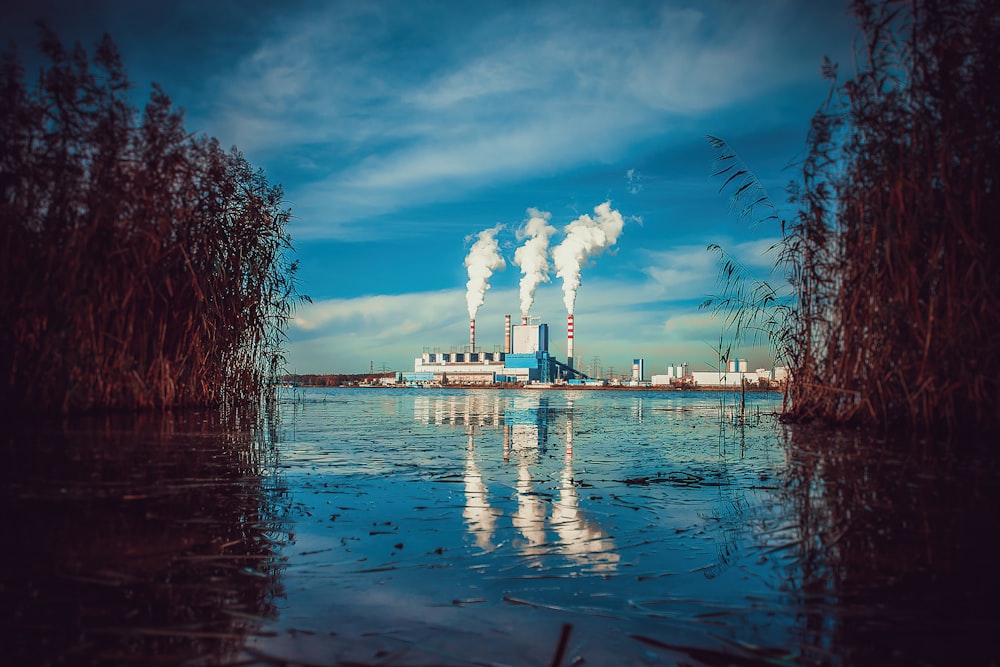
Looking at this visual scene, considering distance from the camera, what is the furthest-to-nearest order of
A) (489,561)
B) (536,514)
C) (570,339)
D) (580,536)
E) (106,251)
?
(570,339) < (106,251) < (536,514) < (580,536) < (489,561)

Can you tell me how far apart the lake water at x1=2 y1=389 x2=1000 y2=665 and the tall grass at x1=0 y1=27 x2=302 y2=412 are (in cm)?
134

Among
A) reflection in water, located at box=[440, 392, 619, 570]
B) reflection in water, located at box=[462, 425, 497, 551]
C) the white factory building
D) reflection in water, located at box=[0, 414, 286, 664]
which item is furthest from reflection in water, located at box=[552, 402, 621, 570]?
the white factory building

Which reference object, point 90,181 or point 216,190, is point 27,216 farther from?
point 216,190

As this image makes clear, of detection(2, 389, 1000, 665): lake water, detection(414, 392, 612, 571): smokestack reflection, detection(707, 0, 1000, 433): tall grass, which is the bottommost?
detection(414, 392, 612, 571): smokestack reflection

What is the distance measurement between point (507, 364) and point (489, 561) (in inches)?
3153

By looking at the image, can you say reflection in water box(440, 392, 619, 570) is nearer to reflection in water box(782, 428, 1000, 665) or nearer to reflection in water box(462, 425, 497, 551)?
reflection in water box(462, 425, 497, 551)

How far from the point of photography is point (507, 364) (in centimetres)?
8288

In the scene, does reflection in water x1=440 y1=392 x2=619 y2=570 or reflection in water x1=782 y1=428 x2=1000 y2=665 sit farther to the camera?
reflection in water x1=440 y1=392 x2=619 y2=570

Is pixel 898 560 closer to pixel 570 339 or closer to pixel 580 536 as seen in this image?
pixel 580 536

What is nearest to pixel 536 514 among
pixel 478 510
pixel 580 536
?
pixel 478 510

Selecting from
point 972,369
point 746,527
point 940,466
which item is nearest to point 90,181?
point 746,527

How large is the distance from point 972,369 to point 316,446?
647cm

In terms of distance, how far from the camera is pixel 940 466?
4.55 m

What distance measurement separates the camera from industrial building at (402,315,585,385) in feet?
269
